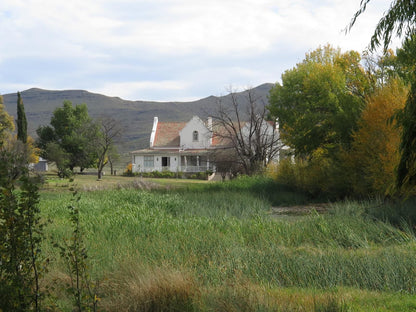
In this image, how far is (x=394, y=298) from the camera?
6.20 metres

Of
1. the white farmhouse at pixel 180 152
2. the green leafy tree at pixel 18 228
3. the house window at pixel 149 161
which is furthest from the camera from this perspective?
the house window at pixel 149 161

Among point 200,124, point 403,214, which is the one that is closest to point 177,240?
point 403,214

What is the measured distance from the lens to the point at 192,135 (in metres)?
52.1

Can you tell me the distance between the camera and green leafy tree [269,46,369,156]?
2252 centimetres

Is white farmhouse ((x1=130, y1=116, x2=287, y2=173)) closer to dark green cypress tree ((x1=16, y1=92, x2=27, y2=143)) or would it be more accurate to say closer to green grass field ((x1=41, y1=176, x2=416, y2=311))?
dark green cypress tree ((x1=16, y1=92, x2=27, y2=143))

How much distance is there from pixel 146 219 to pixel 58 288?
227 inches

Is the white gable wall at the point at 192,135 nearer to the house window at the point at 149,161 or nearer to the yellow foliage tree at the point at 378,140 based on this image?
the house window at the point at 149,161

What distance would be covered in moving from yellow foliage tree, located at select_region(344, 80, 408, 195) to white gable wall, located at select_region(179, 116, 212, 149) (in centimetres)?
3155

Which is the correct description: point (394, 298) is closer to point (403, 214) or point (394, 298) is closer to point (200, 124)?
point (403, 214)

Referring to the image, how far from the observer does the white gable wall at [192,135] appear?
169ft

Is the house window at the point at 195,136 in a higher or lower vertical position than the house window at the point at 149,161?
higher

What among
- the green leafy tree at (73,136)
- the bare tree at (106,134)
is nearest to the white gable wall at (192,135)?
the bare tree at (106,134)

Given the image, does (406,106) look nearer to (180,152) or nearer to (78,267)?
(78,267)

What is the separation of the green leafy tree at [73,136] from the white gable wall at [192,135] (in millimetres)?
9377
